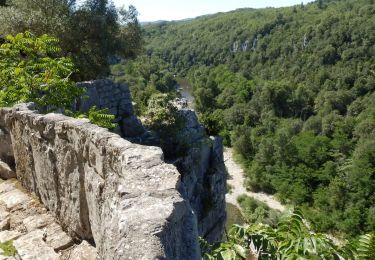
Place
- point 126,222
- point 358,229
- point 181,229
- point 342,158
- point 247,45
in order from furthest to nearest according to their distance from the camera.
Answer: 1. point 247,45
2. point 342,158
3. point 358,229
4. point 181,229
5. point 126,222

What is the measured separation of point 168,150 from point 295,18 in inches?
4994

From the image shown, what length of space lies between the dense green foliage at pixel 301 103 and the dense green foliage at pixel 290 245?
16.1 metres

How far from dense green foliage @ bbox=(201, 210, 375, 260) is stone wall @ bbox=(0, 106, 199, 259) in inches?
31.3

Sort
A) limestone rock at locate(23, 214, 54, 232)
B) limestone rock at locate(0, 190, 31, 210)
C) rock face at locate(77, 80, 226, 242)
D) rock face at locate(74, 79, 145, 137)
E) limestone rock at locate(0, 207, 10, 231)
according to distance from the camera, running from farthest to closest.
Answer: rock face at locate(77, 80, 226, 242)
rock face at locate(74, 79, 145, 137)
limestone rock at locate(0, 190, 31, 210)
limestone rock at locate(0, 207, 10, 231)
limestone rock at locate(23, 214, 54, 232)

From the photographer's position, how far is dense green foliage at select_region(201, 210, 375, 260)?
3.67 meters

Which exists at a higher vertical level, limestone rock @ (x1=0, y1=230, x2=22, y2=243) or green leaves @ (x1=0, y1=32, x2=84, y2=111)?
green leaves @ (x1=0, y1=32, x2=84, y2=111)

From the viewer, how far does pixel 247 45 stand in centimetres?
13125

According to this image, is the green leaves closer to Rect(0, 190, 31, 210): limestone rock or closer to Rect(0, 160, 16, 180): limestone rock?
Rect(0, 160, 16, 180): limestone rock

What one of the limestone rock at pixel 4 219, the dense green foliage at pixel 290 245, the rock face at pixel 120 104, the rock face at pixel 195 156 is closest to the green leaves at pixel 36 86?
the limestone rock at pixel 4 219

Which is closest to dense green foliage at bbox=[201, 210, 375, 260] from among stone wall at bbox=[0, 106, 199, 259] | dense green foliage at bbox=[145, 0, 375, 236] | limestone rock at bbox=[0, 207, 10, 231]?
stone wall at bbox=[0, 106, 199, 259]

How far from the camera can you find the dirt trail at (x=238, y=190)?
49188 millimetres

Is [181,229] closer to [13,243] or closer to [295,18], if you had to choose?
[13,243]

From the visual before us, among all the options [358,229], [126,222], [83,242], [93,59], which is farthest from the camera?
[358,229]

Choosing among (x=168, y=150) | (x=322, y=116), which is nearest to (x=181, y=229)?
(x=168, y=150)
